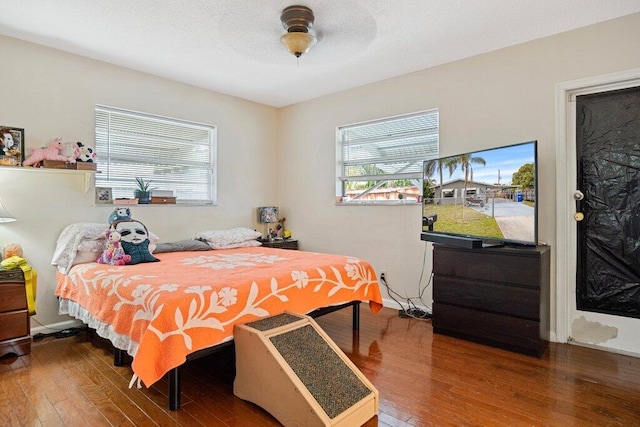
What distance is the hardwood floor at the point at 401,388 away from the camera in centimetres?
184

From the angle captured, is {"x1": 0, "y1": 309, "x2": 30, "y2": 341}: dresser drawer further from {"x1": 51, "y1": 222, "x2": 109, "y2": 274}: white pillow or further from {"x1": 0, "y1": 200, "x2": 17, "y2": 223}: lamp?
{"x1": 0, "y1": 200, "x2": 17, "y2": 223}: lamp

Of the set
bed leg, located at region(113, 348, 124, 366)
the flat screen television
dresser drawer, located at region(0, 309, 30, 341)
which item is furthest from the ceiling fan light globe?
dresser drawer, located at region(0, 309, 30, 341)

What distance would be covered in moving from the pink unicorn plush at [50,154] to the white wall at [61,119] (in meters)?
0.14

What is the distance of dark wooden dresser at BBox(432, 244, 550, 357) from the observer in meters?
2.58

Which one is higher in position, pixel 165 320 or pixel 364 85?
pixel 364 85

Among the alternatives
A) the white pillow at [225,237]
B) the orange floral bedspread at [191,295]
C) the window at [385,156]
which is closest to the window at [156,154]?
the white pillow at [225,237]

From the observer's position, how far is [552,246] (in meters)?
2.94

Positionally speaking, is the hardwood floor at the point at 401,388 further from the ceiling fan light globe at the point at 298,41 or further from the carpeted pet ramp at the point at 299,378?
the ceiling fan light globe at the point at 298,41

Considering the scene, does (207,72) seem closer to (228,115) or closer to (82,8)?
(228,115)

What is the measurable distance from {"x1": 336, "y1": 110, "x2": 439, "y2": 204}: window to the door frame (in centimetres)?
109

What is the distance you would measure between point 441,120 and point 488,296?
174cm

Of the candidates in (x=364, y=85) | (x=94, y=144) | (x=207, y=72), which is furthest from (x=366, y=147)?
(x=94, y=144)

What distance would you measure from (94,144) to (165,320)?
7.87 feet

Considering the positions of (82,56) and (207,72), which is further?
(207,72)
